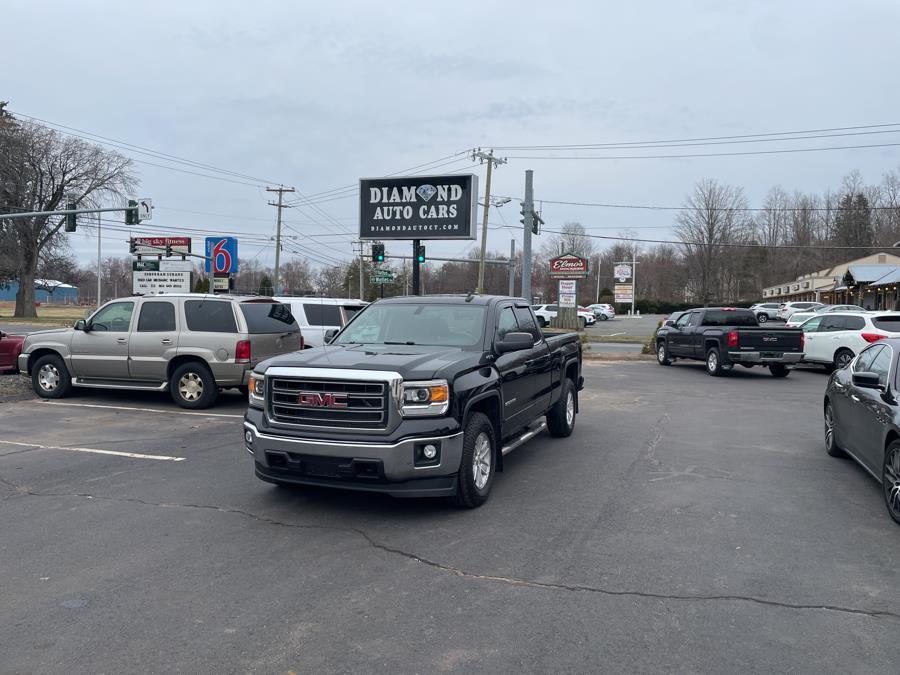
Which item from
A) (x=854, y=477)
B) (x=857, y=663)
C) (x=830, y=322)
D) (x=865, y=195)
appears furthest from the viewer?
(x=865, y=195)

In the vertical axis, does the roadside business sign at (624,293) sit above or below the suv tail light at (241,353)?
above

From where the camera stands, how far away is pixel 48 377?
41.1 ft

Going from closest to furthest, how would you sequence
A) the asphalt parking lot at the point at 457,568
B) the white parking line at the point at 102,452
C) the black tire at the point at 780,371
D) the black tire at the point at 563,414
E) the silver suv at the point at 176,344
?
the asphalt parking lot at the point at 457,568 → the white parking line at the point at 102,452 → the black tire at the point at 563,414 → the silver suv at the point at 176,344 → the black tire at the point at 780,371

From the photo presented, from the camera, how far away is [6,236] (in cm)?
5231

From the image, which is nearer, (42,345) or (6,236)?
(42,345)

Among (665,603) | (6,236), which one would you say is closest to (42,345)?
(665,603)

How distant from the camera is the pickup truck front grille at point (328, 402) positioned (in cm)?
553

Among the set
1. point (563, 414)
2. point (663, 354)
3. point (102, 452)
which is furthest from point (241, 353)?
point (663, 354)

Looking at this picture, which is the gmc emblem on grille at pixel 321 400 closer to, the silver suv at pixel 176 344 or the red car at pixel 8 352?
the silver suv at pixel 176 344

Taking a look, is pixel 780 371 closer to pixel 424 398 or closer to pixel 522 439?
pixel 522 439

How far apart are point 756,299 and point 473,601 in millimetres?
103437

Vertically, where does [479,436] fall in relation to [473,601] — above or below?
above

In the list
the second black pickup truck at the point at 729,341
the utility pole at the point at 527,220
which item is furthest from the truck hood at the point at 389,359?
the utility pole at the point at 527,220

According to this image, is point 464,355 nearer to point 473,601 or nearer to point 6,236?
point 473,601
